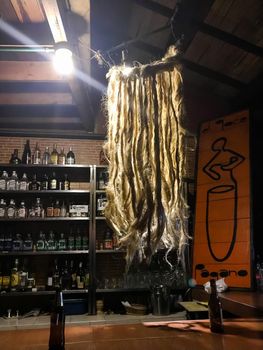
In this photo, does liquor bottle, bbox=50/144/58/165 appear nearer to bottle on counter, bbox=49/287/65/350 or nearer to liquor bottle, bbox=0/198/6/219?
liquor bottle, bbox=0/198/6/219

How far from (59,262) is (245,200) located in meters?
2.24

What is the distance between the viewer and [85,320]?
3.39m

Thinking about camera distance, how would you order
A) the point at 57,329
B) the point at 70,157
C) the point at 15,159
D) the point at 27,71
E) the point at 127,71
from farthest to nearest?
1. the point at 70,157
2. the point at 15,159
3. the point at 27,71
4. the point at 127,71
5. the point at 57,329

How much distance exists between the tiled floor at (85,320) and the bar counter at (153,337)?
1950 millimetres

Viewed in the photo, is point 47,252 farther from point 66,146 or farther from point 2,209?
point 66,146

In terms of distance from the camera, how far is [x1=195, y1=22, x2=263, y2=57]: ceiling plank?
11.3 ft

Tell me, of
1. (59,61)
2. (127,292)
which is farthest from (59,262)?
(59,61)

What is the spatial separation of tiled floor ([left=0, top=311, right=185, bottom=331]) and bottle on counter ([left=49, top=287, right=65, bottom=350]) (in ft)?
6.81

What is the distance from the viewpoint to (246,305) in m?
2.17

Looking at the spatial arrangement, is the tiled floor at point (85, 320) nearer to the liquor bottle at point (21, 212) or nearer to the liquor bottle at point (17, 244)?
the liquor bottle at point (17, 244)

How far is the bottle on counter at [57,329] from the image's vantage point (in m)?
1.20

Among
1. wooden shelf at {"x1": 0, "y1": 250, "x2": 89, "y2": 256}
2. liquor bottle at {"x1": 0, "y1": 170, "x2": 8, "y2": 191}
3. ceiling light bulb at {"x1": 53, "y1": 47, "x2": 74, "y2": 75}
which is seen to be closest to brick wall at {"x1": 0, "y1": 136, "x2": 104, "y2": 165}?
liquor bottle at {"x1": 0, "y1": 170, "x2": 8, "y2": 191}

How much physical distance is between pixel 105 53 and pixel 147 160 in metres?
1.17

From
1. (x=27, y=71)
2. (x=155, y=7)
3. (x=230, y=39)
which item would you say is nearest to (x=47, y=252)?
(x=27, y=71)
